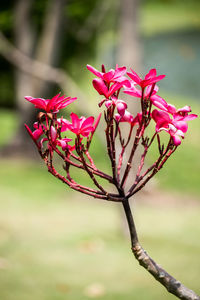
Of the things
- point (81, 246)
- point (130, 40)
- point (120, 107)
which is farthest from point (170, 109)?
point (130, 40)

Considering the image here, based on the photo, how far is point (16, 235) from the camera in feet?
18.2

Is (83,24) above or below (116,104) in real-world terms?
below

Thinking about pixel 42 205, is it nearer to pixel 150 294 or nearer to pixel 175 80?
pixel 150 294

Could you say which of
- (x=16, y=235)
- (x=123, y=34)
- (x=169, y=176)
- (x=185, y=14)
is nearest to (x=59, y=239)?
(x=16, y=235)

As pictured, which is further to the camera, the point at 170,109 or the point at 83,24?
the point at 83,24

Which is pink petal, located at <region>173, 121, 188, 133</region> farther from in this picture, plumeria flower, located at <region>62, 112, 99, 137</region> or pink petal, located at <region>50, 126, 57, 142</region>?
pink petal, located at <region>50, 126, 57, 142</region>

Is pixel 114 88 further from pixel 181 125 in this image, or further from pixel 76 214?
pixel 76 214

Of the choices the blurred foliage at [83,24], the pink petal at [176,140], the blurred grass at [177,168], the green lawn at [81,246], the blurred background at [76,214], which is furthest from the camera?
the blurred foliage at [83,24]

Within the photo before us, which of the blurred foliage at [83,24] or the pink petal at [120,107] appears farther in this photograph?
the blurred foliage at [83,24]

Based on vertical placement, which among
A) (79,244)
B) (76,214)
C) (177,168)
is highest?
(79,244)

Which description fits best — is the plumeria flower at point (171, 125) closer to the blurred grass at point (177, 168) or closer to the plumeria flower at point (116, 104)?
the plumeria flower at point (116, 104)

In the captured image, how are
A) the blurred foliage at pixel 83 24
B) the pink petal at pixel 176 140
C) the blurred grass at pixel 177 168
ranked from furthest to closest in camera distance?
the blurred foliage at pixel 83 24 → the blurred grass at pixel 177 168 → the pink petal at pixel 176 140

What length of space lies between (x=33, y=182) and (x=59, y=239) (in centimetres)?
393

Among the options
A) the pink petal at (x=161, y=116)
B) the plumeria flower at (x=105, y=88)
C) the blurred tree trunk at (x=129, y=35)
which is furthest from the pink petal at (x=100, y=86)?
the blurred tree trunk at (x=129, y=35)
